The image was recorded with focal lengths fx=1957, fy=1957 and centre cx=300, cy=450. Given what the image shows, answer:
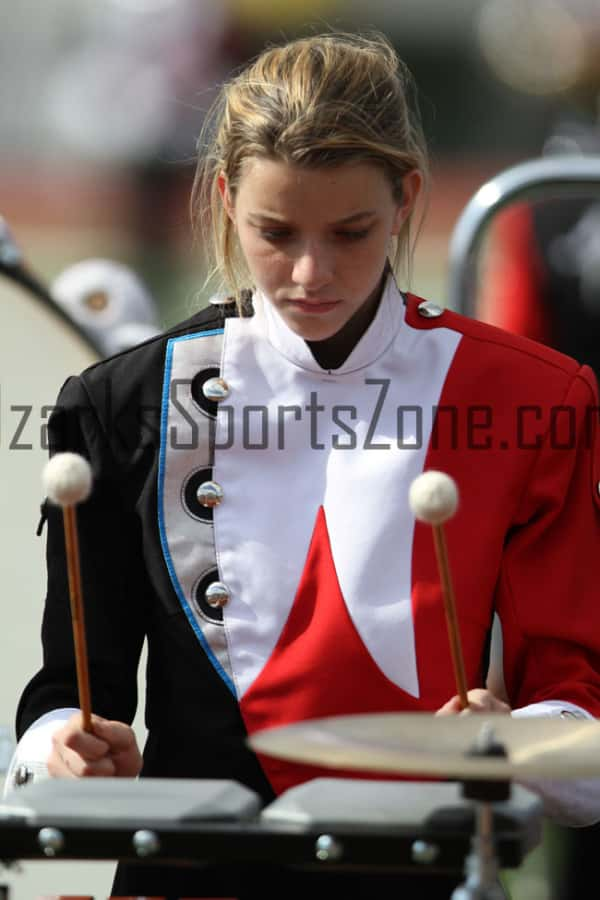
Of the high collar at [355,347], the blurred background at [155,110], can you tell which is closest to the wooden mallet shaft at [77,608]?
the high collar at [355,347]

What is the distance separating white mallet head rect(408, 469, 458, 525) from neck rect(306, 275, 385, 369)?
15.2 inches

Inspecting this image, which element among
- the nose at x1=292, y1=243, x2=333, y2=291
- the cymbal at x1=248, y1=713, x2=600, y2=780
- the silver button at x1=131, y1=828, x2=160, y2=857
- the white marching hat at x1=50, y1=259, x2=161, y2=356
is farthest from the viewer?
the white marching hat at x1=50, y1=259, x2=161, y2=356

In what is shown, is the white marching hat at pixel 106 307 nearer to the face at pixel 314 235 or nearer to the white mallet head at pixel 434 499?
the face at pixel 314 235

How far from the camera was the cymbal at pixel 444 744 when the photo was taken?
1.26 meters

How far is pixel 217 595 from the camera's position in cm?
177

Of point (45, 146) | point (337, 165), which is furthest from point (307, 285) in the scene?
point (45, 146)

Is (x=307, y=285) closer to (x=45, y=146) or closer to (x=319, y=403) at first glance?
(x=319, y=403)

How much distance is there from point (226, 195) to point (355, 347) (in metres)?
0.19

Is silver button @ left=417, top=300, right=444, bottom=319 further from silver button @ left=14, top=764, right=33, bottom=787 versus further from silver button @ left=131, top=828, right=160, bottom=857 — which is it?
silver button @ left=131, top=828, right=160, bottom=857

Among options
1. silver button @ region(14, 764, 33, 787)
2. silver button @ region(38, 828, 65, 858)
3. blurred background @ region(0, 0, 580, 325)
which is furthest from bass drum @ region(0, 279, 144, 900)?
blurred background @ region(0, 0, 580, 325)

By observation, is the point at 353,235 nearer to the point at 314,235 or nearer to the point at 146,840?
the point at 314,235

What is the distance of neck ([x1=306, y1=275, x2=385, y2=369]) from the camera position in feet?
6.05

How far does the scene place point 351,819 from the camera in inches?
53.6

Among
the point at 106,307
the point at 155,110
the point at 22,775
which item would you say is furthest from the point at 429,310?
the point at 155,110
